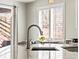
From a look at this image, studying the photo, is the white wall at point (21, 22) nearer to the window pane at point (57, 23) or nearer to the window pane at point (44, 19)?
the window pane at point (44, 19)

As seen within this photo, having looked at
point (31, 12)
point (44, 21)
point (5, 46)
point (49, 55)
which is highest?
point (31, 12)

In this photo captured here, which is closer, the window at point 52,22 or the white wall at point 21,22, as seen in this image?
the white wall at point 21,22

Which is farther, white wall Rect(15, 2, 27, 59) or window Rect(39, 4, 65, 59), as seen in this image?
window Rect(39, 4, 65, 59)

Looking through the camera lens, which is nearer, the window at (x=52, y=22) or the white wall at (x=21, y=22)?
the white wall at (x=21, y=22)

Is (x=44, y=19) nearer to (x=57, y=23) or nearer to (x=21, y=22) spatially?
(x=57, y=23)

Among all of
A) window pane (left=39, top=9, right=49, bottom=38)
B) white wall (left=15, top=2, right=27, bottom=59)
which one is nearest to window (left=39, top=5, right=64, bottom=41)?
window pane (left=39, top=9, right=49, bottom=38)

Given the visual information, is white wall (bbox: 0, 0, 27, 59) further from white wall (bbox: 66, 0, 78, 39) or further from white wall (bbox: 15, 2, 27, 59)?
white wall (bbox: 66, 0, 78, 39)

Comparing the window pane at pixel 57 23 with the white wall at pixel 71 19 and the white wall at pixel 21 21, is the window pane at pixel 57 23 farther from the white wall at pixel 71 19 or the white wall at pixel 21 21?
the white wall at pixel 21 21

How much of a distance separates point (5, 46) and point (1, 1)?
0.54 meters

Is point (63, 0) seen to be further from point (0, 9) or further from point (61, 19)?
point (0, 9)

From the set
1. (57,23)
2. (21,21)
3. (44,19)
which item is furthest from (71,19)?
(21,21)

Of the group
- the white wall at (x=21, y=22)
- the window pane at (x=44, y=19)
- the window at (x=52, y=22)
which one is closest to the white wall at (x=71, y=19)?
the window at (x=52, y=22)

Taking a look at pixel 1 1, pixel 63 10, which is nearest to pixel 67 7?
pixel 63 10

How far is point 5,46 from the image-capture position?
1731mm
